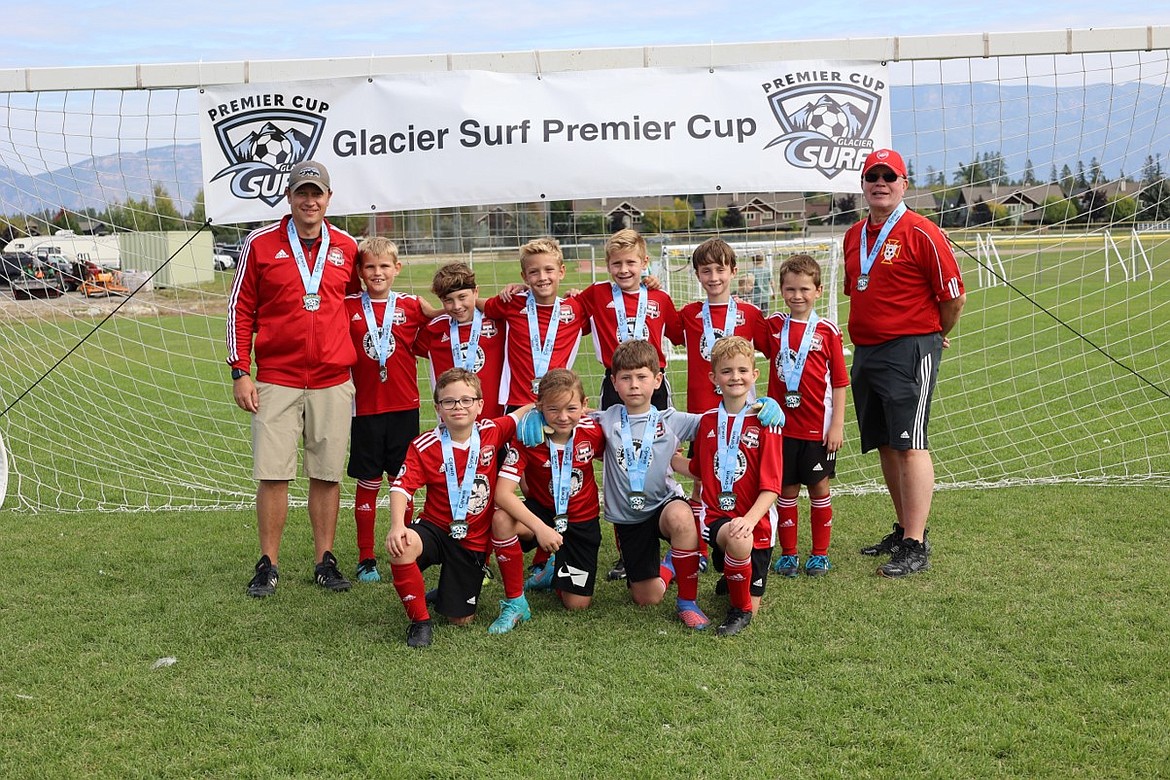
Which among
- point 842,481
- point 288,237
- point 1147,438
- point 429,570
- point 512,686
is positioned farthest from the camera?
point 1147,438

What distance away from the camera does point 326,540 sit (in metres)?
4.68

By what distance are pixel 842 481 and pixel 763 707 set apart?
3.39 meters

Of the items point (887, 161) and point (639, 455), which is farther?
point (887, 161)

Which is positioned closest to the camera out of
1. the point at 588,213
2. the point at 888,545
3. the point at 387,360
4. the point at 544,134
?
the point at 387,360

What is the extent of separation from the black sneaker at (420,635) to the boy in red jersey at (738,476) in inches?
42.9

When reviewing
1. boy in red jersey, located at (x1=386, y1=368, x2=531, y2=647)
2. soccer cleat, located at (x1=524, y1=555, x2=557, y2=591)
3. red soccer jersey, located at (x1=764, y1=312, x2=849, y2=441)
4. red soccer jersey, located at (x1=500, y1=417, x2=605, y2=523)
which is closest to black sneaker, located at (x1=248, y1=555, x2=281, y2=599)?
boy in red jersey, located at (x1=386, y1=368, x2=531, y2=647)

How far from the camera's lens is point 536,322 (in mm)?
4484

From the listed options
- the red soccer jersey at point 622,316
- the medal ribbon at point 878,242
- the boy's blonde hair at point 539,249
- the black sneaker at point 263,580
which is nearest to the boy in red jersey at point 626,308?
the red soccer jersey at point 622,316

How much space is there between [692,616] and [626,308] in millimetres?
1352

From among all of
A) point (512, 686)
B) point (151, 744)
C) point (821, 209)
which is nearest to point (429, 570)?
point (512, 686)

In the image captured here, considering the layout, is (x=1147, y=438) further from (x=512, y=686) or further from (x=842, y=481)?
(x=512, y=686)

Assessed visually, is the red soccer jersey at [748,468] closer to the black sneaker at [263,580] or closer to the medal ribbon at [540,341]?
the medal ribbon at [540,341]

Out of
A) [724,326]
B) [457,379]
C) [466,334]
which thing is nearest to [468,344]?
[466,334]

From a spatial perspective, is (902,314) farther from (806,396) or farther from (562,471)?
(562,471)
